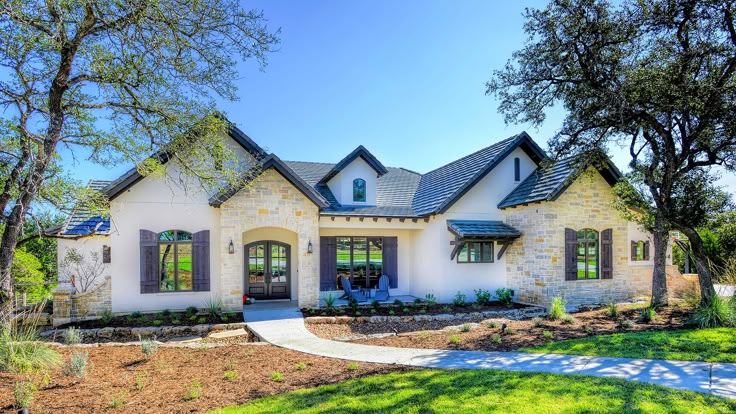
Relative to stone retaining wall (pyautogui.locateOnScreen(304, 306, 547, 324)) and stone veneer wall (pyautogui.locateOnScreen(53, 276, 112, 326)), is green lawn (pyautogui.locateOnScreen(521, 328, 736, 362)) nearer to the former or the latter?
stone retaining wall (pyautogui.locateOnScreen(304, 306, 547, 324))

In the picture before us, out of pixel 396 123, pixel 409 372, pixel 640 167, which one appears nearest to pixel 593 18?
pixel 640 167

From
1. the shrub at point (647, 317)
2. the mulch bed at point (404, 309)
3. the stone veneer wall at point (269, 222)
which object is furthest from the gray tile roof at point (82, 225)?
the shrub at point (647, 317)

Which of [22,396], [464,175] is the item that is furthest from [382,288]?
[22,396]

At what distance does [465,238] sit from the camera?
14.0 m

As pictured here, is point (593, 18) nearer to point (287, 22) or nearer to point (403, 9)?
point (403, 9)

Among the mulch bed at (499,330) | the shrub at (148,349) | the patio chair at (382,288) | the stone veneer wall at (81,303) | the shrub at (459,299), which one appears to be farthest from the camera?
the patio chair at (382,288)

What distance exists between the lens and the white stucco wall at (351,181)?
16.1 metres

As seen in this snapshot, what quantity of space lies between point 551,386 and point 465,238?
850 cm

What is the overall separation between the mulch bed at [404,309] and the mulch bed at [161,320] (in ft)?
7.63

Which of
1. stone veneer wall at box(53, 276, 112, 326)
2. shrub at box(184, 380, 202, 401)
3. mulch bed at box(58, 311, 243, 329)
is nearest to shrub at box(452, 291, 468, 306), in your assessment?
mulch bed at box(58, 311, 243, 329)

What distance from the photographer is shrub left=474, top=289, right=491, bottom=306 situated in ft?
47.5

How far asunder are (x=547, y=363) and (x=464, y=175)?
10140 millimetres

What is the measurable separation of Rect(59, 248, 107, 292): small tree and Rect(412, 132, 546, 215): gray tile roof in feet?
35.2

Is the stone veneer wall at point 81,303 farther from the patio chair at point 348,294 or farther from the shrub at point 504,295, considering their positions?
the shrub at point 504,295
